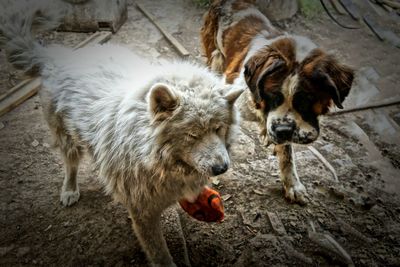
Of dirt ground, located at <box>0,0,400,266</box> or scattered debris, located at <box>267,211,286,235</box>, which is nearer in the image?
dirt ground, located at <box>0,0,400,266</box>

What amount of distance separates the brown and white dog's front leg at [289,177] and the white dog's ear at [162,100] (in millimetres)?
1865

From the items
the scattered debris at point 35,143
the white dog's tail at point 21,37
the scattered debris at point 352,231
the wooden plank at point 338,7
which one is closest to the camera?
the white dog's tail at point 21,37

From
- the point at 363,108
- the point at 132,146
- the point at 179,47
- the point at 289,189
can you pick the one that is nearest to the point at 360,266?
the point at 289,189

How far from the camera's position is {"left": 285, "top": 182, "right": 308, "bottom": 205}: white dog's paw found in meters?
3.47

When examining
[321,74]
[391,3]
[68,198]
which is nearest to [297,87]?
[321,74]

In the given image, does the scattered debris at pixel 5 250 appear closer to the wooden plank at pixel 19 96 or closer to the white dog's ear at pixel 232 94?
the wooden plank at pixel 19 96

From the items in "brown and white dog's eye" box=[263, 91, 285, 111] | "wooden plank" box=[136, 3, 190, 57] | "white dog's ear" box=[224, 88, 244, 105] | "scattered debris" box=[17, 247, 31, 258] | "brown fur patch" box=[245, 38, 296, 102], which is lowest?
"scattered debris" box=[17, 247, 31, 258]

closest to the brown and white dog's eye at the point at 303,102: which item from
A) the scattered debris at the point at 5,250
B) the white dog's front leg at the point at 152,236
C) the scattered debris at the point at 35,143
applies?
the white dog's front leg at the point at 152,236

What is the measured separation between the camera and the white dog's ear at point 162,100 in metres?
1.93

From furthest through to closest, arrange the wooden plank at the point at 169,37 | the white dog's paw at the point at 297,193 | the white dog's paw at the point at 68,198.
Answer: the wooden plank at the point at 169,37, the white dog's paw at the point at 297,193, the white dog's paw at the point at 68,198

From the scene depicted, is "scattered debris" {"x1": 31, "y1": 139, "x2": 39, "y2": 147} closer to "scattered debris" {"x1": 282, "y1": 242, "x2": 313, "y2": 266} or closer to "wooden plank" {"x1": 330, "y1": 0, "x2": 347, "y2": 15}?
"scattered debris" {"x1": 282, "y1": 242, "x2": 313, "y2": 266}

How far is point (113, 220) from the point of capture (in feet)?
10.6

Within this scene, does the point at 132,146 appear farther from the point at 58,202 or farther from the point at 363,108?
the point at 363,108

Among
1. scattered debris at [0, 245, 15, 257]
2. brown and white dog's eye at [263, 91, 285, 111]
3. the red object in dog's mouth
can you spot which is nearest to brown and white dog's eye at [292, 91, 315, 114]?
brown and white dog's eye at [263, 91, 285, 111]
